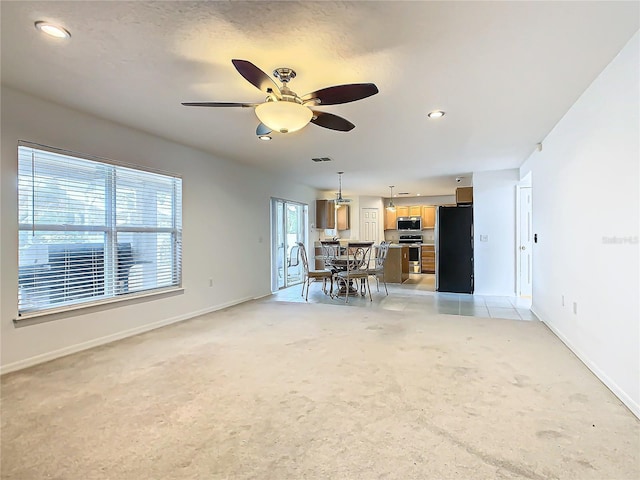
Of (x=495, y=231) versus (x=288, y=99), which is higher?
(x=288, y=99)

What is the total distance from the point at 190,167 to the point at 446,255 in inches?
194

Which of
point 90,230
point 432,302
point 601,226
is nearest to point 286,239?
point 432,302

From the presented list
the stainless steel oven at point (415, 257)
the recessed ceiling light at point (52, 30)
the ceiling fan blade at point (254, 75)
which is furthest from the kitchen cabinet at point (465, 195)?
the recessed ceiling light at point (52, 30)

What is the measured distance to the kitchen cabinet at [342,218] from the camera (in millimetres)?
9758

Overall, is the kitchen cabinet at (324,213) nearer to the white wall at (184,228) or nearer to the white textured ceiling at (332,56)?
the white wall at (184,228)

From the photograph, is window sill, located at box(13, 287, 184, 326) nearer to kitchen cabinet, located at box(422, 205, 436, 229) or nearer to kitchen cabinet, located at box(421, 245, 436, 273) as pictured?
kitchen cabinet, located at box(421, 245, 436, 273)

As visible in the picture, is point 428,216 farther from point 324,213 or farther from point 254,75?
point 254,75

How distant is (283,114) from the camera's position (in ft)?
7.55

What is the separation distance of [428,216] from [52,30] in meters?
9.68

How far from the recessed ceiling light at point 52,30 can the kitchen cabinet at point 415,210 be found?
9530 millimetres

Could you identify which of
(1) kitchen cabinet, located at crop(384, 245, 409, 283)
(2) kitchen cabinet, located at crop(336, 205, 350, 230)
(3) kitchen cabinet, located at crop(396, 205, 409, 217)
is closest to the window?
(1) kitchen cabinet, located at crop(384, 245, 409, 283)

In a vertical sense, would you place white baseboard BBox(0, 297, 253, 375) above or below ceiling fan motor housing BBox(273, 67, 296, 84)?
below

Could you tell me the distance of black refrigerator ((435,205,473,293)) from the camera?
6.63m

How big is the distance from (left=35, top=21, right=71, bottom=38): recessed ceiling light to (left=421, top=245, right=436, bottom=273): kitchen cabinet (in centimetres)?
942
